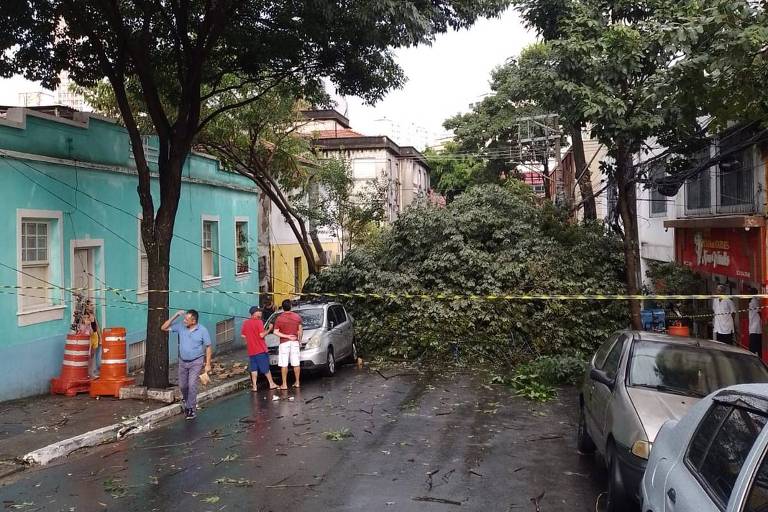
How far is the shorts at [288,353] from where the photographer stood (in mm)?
14312

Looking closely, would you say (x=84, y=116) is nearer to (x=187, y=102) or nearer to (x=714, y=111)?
(x=187, y=102)

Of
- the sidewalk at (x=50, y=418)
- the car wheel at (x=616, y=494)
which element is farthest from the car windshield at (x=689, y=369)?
the sidewalk at (x=50, y=418)

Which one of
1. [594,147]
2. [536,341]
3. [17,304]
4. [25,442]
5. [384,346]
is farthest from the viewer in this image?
[594,147]

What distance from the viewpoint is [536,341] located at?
59.8ft

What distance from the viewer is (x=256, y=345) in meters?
13.8

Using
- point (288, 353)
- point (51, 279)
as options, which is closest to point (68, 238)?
point (51, 279)

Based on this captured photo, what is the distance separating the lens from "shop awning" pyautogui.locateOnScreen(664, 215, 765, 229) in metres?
14.2

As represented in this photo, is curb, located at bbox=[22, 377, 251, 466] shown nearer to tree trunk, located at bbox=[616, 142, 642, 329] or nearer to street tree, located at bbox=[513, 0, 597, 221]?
street tree, located at bbox=[513, 0, 597, 221]

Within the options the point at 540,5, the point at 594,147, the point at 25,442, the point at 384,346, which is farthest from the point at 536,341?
the point at 594,147

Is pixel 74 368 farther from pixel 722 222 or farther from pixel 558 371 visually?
pixel 722 222

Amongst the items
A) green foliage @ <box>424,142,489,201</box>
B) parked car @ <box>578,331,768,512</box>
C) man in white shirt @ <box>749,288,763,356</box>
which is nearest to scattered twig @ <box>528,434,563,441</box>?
parked car @ <box>578,331,768,512</box>

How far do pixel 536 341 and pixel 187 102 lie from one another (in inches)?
398

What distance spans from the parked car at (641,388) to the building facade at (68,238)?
952 centimetres

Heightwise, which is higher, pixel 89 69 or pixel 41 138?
pixel 89 69
